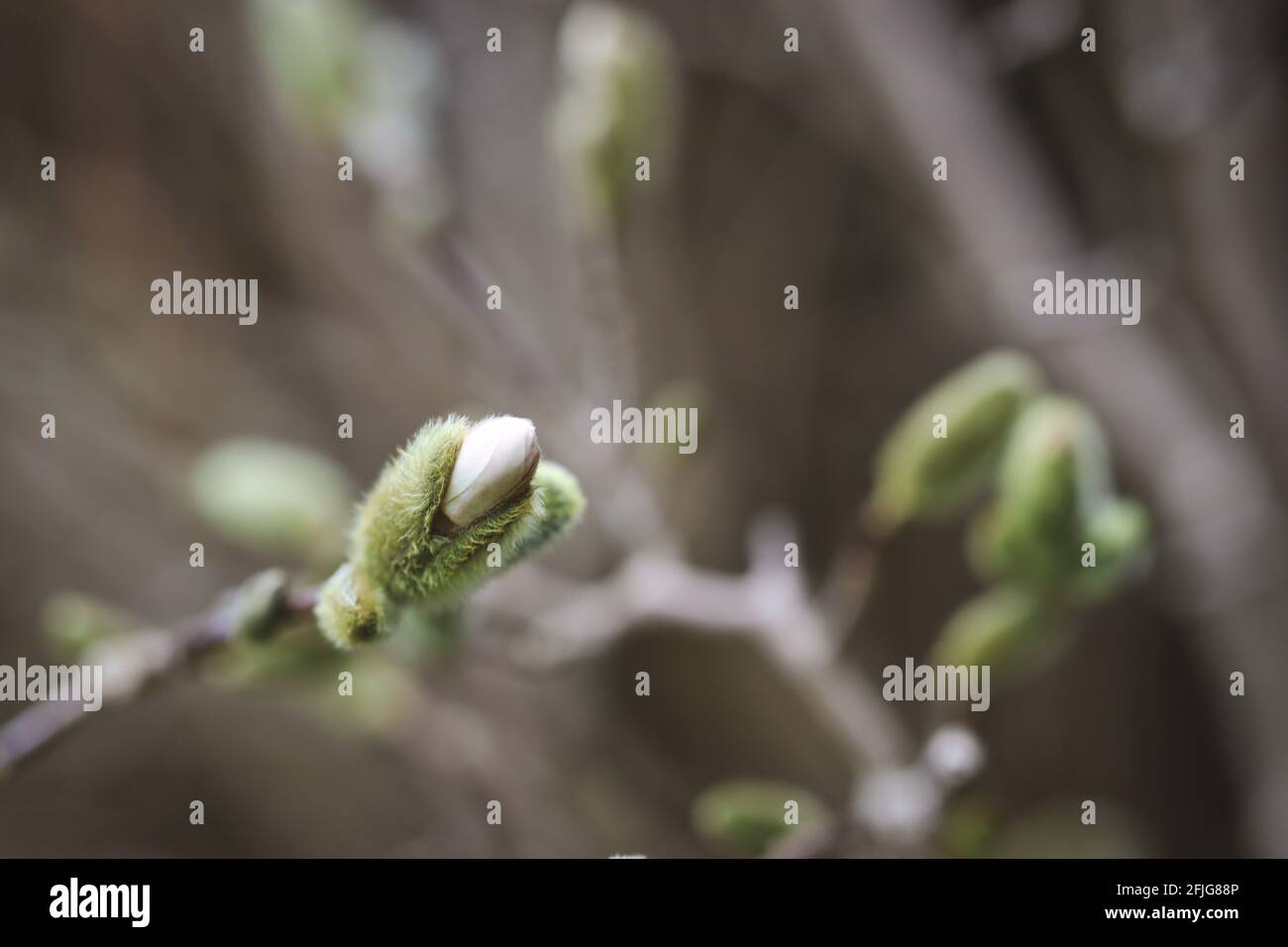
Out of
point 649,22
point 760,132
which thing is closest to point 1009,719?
point 760,132

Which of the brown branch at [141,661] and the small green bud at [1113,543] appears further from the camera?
Answer: the small green bud at [1113,543]
